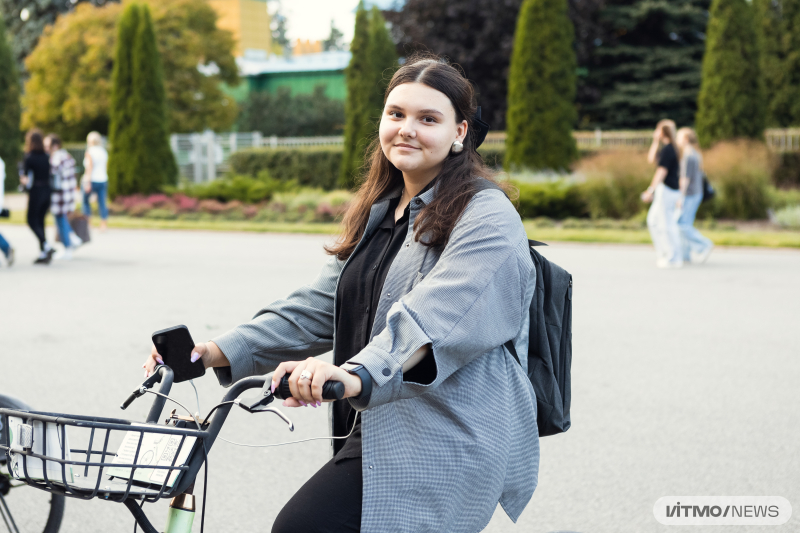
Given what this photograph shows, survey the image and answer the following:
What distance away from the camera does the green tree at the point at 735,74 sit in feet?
73.5

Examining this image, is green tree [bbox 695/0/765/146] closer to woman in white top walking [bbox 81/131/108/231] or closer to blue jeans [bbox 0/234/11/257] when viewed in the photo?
woman in white top walking [bbox 81/131/108/231]

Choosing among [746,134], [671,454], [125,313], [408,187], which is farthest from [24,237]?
[746,134]

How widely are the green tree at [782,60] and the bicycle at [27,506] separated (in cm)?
2824

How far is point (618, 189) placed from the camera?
19.0 metres

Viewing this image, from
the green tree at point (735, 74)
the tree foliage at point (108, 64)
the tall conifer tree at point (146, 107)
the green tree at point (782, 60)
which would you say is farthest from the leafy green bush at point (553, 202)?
the tree foliage at point (108, 64)

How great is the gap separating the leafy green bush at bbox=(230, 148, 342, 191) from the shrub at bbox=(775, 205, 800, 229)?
48.7 ft

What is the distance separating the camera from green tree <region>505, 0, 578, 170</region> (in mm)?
23266

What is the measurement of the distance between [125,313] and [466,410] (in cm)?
697

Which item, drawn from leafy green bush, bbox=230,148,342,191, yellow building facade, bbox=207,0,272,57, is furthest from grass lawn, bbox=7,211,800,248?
yellow building facade, bbox=207,0,272,57

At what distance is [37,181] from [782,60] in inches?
954

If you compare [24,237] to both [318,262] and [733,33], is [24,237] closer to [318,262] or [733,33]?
[318,262]

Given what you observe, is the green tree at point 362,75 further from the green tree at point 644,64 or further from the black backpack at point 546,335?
the black backpack at point 546,335

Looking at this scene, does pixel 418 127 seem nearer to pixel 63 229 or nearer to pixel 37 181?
pixel 37 181

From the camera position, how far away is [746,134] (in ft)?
74.0
